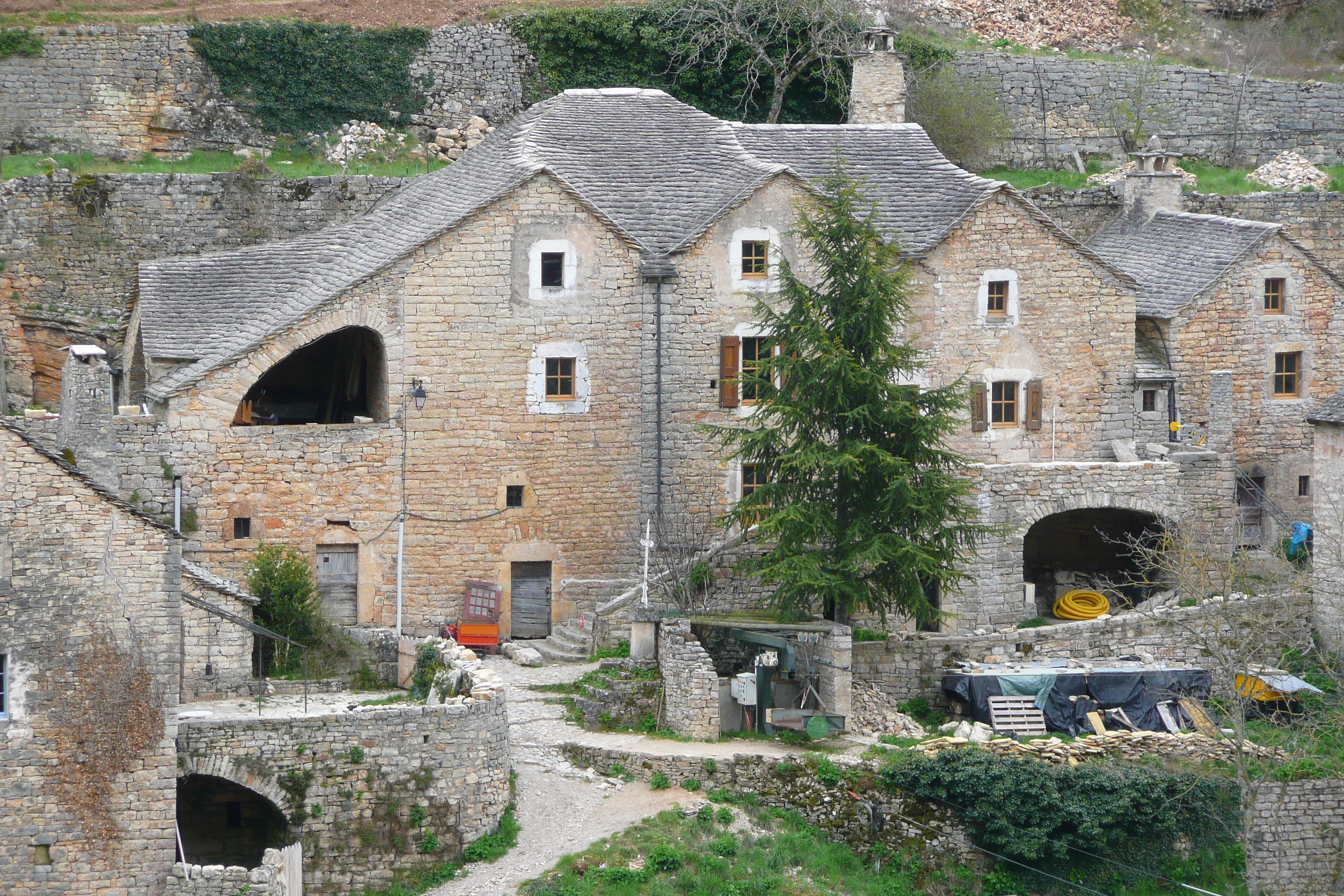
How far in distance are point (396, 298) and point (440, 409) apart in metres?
2.13

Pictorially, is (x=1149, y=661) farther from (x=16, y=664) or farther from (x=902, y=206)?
(x=16, y=664)

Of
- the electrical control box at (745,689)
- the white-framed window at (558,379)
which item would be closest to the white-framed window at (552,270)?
the white-framed window at (558,379)

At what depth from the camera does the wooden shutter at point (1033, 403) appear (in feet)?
135

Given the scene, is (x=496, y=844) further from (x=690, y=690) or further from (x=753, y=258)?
(x=753, y=258)

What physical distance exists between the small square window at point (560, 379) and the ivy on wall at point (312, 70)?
49.3ft

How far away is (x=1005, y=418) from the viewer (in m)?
41.4

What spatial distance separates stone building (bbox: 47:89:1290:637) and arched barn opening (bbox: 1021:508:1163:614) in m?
0.06

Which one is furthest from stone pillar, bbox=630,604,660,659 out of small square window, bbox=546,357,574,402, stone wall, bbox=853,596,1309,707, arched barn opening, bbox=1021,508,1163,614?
arched barn opening, bbox=1021,508,1163,614

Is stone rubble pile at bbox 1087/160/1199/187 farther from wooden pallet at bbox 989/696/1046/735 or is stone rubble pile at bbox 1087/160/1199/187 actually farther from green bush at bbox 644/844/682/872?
green bush at bbox 644/844/682/872

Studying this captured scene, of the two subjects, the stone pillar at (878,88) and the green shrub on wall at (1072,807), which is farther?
the stone pillar at (878,88)

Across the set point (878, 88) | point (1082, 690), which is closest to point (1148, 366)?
point (1082, 690)

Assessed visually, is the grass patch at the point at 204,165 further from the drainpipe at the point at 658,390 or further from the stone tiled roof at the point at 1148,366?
the stone tiled roof at the point at 1148,366

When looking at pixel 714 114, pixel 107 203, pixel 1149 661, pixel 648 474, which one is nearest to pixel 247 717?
pixel 648 474

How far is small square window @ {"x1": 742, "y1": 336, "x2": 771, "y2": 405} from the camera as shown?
3837 cm
